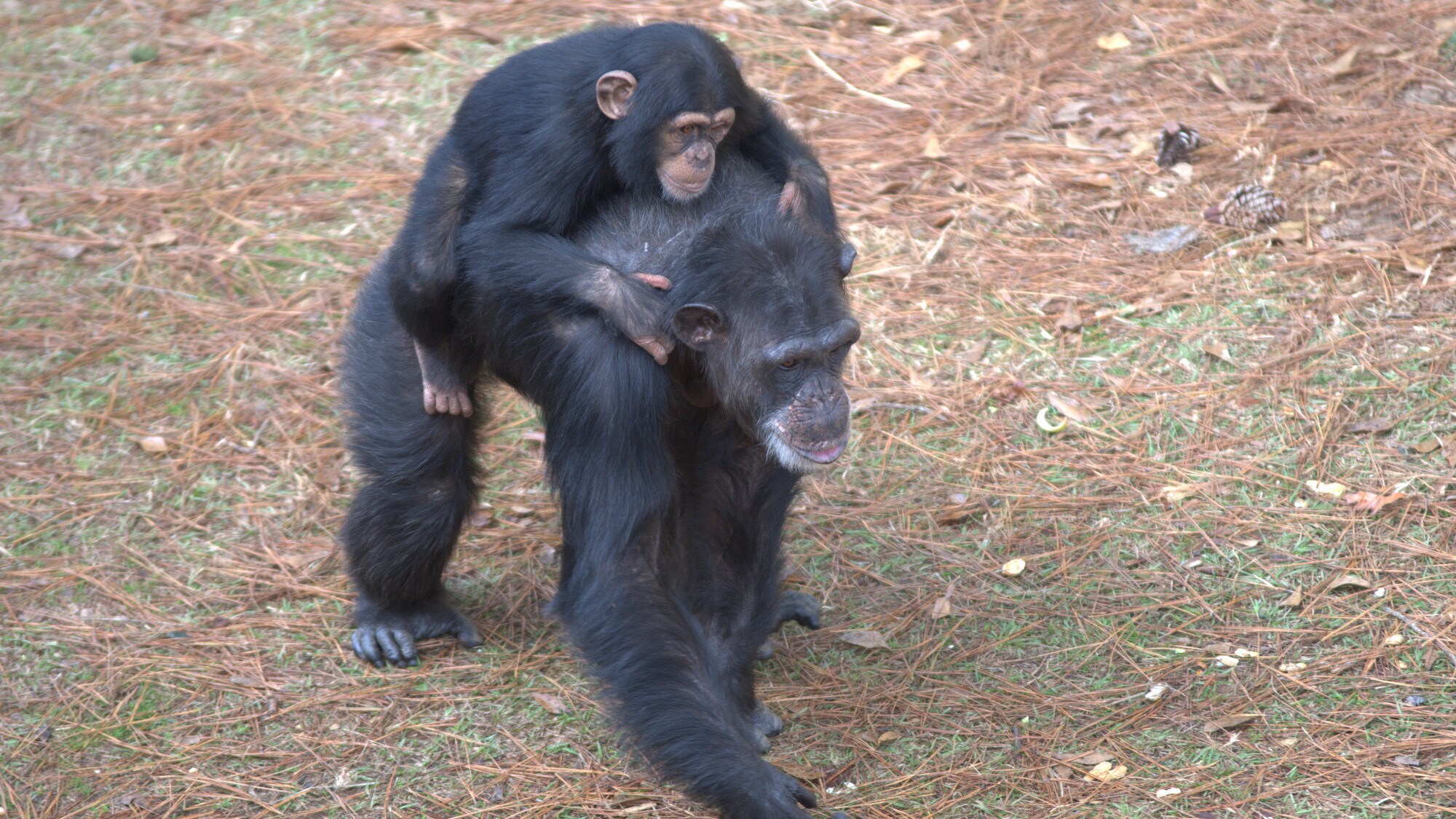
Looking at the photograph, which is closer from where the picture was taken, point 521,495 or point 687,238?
point 687,238

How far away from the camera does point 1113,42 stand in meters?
7.68

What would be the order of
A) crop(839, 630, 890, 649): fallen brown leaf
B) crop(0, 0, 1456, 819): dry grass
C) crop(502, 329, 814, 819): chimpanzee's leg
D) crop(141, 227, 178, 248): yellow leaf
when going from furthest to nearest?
crop(141, 227, 178, 248): yellow leaf
crop(839, 630, 890, 649): fallen brown leaf
crop(0, 0, 1456, 819): dry grass
crop(502, 329, 814, 819): chimpanzee's leg

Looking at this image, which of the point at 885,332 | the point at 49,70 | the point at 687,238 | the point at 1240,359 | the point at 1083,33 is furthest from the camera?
the point at 49,70

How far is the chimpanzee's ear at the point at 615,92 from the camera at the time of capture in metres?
4.11

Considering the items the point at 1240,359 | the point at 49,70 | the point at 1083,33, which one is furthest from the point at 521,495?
the point at 49,70

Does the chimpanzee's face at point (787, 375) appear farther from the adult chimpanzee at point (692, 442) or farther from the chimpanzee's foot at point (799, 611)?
the chimpanzee's foot at point (799, 611)

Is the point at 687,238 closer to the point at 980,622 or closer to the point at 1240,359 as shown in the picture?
the point at 980,622

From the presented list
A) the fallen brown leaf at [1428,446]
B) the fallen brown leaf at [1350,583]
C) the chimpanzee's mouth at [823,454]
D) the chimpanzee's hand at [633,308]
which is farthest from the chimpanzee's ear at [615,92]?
the fallen brown leaf at [1428,446]

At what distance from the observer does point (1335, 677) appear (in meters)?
4.34

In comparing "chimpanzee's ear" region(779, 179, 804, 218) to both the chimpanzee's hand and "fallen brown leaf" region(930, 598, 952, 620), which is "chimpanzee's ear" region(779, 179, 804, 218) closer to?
the chimpanzee's hand

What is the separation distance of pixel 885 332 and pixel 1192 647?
225 cm

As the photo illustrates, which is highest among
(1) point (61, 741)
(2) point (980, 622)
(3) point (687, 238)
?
(3) point (687, 238)

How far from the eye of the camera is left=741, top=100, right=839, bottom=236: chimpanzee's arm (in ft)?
14.3

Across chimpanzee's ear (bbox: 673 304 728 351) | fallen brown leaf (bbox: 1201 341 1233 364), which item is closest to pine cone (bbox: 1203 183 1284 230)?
fallen brown leaf (bbox: 1201 341 1233 364)
